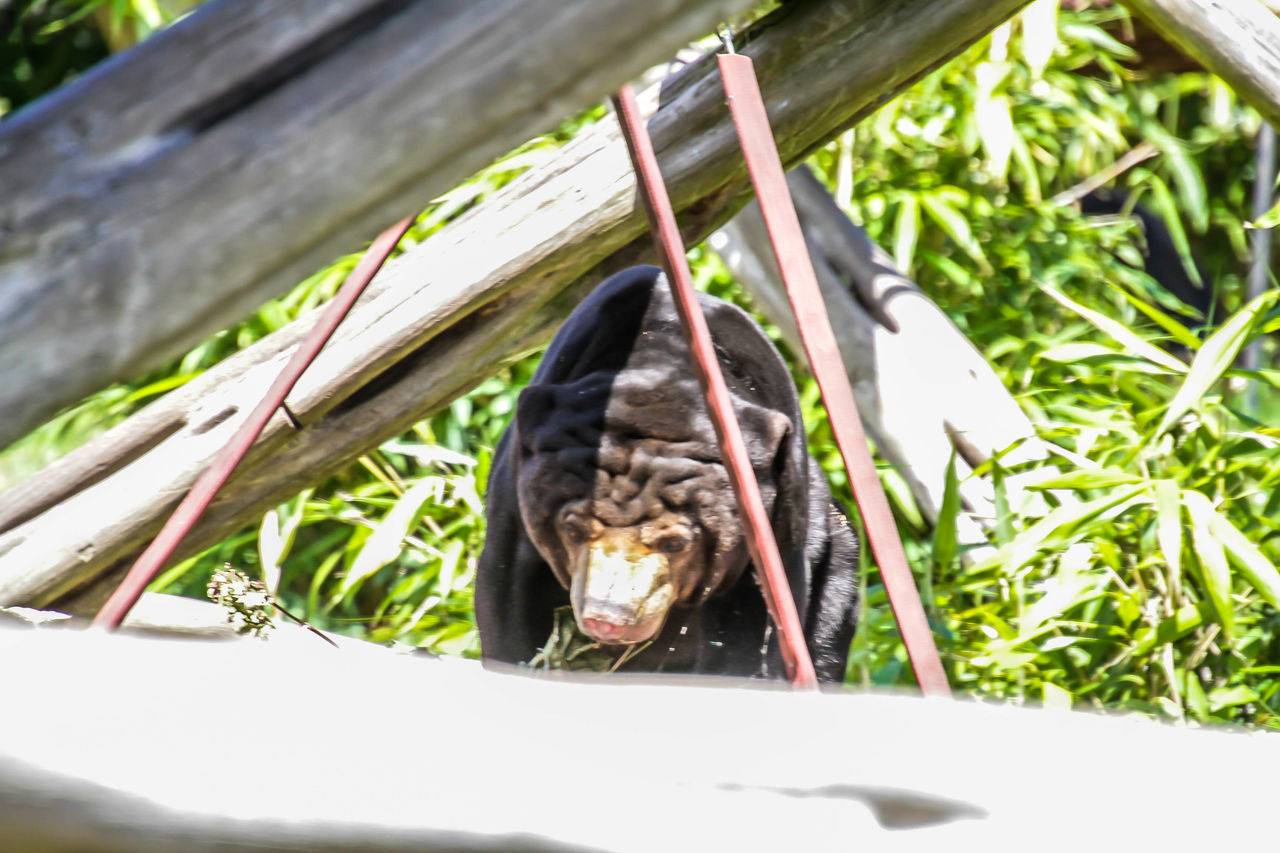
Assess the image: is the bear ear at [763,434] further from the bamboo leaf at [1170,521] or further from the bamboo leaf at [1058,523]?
the bamboo leaf at [1170,521]

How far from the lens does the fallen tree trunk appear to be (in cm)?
266

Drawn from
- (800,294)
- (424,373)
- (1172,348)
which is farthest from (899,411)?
(1172,348)

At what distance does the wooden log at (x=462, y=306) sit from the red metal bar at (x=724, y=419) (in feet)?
1.74

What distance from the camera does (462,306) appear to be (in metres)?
1.81

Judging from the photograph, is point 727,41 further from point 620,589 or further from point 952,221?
point 952,221

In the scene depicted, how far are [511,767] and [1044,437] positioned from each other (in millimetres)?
2206

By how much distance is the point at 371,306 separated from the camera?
1.84m

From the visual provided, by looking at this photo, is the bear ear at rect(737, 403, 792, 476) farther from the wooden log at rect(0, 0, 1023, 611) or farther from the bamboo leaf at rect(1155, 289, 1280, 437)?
the bamboo leaf at rect(1155, 289, 1280, 437)

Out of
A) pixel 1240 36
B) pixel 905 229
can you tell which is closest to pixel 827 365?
pixel 1240 36

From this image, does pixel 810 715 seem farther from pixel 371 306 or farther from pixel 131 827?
pixel 371 306

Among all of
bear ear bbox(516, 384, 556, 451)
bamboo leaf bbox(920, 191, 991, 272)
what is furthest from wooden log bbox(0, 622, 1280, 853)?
bamboo leaf bbox(920, 191, 991, 272)

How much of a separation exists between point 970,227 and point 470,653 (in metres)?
1.84

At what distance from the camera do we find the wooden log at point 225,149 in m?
0.53

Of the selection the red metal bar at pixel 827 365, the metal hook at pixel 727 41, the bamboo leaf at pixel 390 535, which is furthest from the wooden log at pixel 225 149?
the bamboo leaf at pixel 390 535
